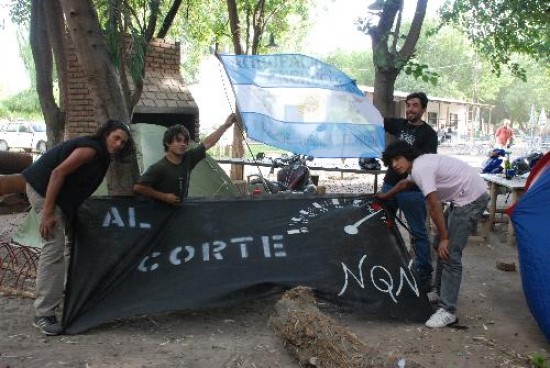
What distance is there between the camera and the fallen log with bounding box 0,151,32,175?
10.5m

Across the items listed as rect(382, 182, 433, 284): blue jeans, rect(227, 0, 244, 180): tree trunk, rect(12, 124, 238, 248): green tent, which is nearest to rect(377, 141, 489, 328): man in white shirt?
rect(382, 182, 433, 284): blue jeans

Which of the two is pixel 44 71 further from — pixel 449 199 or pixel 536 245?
pixel 536 245

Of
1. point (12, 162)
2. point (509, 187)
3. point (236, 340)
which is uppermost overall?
point (509, 187)

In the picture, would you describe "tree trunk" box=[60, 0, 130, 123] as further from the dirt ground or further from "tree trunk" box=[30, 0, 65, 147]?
"tree trunk" box=[30, 0, 65, 147]

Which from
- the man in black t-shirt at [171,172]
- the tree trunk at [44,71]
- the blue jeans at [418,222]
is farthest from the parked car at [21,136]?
the blue jeans at [418,222]

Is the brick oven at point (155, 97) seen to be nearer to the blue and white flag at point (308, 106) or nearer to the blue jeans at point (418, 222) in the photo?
the blue and white flag at point (308, 106)

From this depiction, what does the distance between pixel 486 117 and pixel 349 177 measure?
2053 inches

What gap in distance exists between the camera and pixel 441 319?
4.46 meters

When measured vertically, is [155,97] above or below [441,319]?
above

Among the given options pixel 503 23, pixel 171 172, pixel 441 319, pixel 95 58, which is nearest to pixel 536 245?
pixel 441 319

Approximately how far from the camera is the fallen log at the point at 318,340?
3.29 metres

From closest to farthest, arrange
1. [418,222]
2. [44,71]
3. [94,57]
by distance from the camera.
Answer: [94,57]
[418,222]
[44,71]

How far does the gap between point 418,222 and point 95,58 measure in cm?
332

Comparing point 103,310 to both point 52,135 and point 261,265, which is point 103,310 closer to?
point 261,265
